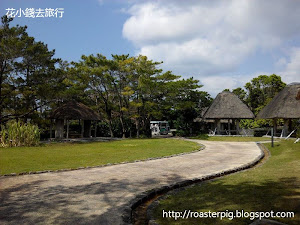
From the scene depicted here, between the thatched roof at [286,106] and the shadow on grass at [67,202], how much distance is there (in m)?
22.7

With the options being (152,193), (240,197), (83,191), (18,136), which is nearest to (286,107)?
(240,197)

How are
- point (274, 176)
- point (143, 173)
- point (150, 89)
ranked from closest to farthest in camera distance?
1. point (274, 176)
2. point (143, 173)
3. point (150, 89)

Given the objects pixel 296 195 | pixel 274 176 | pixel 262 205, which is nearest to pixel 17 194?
pixel 262 205

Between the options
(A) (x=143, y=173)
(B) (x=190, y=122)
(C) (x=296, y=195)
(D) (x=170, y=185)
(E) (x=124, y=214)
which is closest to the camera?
(E) (x=124, y=214)

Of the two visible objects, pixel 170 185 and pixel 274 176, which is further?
pixel 274 176

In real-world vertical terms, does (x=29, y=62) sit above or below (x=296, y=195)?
above

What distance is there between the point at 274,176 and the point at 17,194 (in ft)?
23.2

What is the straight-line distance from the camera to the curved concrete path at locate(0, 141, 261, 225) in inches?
181

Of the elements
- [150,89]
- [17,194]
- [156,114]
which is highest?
[150,89]

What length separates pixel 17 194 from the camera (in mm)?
6055

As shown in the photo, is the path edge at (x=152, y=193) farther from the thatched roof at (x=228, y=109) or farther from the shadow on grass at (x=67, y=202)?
the thatched roof at (x=228, y=109)

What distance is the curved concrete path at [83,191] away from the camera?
4598 mm

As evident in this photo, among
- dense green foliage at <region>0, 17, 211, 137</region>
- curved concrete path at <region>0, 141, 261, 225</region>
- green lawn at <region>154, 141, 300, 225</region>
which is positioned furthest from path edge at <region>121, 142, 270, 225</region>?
dense green foliage at <region>0, 17, 211, 137</region>

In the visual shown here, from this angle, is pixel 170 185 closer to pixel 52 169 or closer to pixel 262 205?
pixel 262 205
